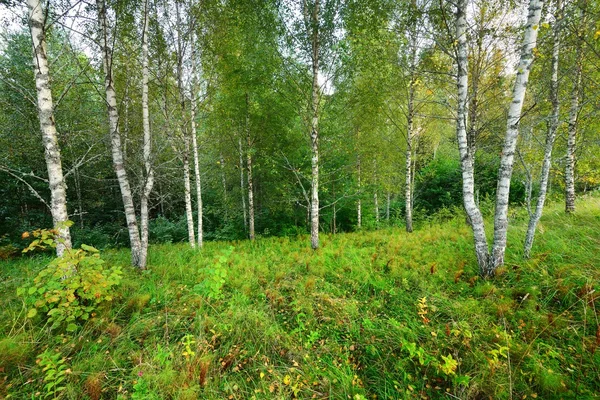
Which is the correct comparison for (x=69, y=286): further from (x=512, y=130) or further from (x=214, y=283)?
(x=512, y=130)

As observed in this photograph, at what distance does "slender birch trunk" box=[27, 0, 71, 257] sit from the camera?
3.85 meters

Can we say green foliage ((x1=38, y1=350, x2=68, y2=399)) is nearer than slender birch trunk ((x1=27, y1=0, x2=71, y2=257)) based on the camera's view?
Yes

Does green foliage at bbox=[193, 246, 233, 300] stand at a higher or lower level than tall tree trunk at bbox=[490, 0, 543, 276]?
lower

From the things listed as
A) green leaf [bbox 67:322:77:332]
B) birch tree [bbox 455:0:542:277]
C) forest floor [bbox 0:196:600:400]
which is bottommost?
forest floor [bbox 0:196:600:400]

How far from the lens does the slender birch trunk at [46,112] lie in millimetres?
3852

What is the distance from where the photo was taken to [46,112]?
13.0 ft

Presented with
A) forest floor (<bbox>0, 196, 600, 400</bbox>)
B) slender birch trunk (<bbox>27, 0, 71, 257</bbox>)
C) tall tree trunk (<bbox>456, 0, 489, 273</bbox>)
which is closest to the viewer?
forest floor (<bbox>0, 196, 600, 400</bbox>)

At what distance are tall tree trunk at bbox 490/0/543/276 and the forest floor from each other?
0.42 metres

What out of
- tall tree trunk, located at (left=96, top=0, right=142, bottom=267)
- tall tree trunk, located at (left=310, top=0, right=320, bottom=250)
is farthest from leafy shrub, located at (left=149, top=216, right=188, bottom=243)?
tall tree trunk, located at (left=310, top=0, right=320, bottom=250)

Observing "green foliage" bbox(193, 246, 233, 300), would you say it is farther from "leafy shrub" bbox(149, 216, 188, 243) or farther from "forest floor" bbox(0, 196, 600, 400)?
"leafy shrub" bbox(149, 216, 188, 243)

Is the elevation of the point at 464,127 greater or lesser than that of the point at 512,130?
greater

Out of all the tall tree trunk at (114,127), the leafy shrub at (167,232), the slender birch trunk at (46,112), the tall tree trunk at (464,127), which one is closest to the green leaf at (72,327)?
the slender birch trunk at (46,112)

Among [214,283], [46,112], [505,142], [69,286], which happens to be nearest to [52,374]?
[69,286]

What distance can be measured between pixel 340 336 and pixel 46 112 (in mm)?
6407
